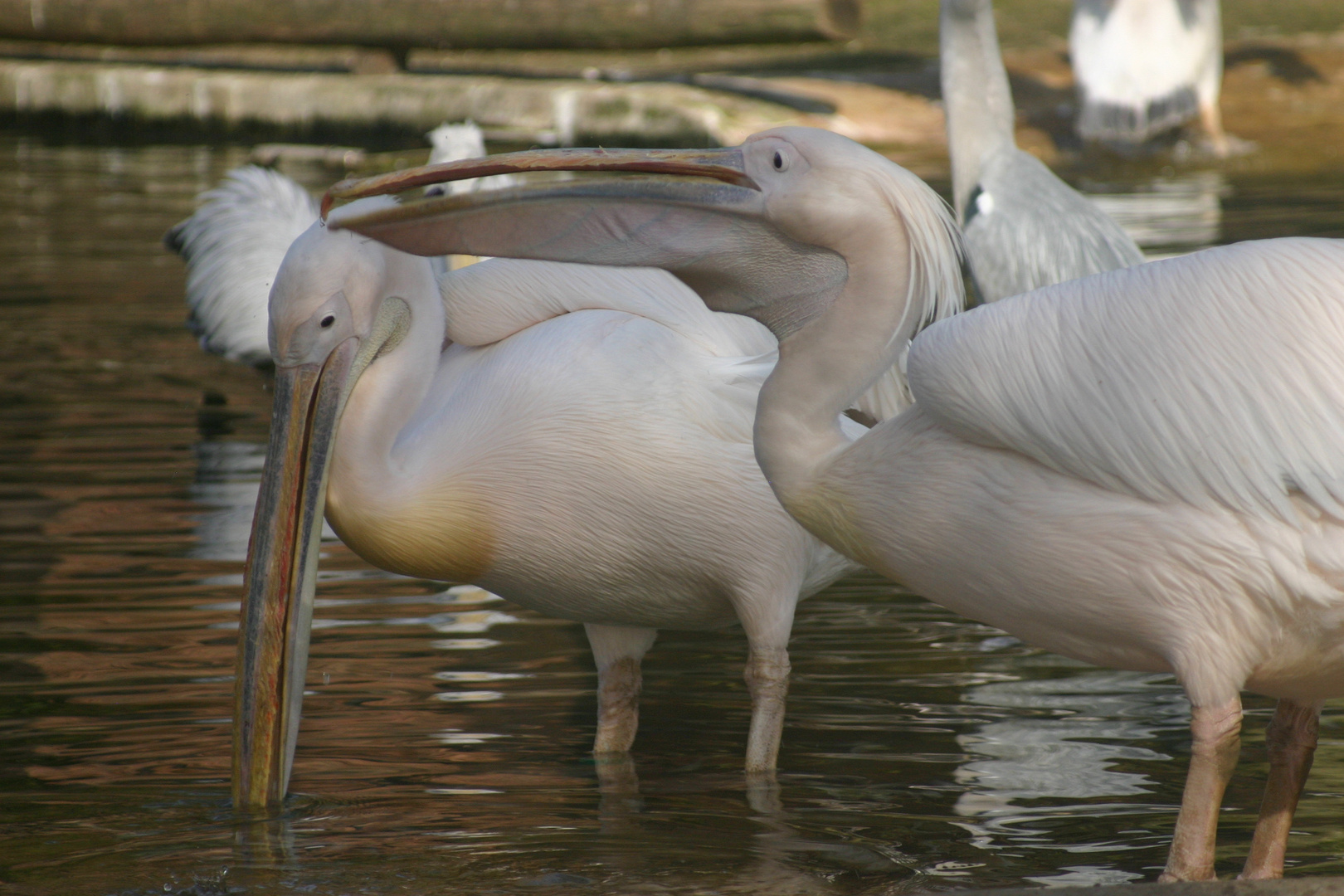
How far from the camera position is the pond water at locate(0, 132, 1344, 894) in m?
2.72

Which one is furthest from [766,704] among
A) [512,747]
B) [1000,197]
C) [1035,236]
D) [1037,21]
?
[1037,21]

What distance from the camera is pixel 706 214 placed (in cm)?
265

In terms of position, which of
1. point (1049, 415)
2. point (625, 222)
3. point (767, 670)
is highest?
point (625, 222)

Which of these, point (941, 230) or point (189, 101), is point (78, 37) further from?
point (941, 230)

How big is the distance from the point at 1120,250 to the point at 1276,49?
30.3 ft

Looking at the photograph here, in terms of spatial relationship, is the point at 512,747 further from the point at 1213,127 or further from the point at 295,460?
the point at 1213,127

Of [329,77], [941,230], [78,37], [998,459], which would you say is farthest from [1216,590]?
[78,37]

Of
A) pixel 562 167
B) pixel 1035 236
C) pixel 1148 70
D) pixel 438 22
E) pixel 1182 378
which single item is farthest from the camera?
pixel 438 22

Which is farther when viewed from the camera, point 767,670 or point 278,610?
point 767,670

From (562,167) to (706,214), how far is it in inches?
9.3

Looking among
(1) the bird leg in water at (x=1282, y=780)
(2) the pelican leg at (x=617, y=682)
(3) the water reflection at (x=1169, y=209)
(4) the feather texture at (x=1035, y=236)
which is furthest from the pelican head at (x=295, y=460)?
(3) the water reflection at (x=1169, y=209)

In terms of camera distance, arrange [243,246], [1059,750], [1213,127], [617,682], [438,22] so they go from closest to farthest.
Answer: [1059,750] → [617,682] → [243,246] → [1213,127] → [438,22]

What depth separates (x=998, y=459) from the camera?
98.9 inches

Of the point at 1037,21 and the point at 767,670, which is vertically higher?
the point at 1037,21
